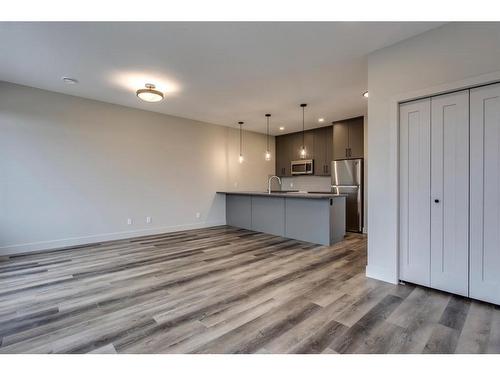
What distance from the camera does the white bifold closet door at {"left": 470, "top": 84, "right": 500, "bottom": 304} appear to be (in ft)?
7.18

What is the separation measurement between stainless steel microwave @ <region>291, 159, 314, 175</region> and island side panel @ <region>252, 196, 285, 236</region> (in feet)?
6.64

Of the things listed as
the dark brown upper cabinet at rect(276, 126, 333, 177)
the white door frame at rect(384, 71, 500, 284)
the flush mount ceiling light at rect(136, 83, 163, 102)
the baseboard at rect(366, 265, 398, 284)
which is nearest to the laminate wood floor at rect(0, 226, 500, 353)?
the baseboard at rect(366, 265, 398, 284)

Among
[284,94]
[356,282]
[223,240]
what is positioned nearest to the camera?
[356,282]

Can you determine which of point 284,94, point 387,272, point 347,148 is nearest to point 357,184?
point 347,148

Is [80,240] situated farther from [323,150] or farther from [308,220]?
[323,150]

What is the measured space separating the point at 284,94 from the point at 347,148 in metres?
2.45

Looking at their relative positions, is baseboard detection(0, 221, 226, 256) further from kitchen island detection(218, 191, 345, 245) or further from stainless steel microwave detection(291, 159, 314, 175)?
stainless steel microwave detection(291, 159, 314, 175)

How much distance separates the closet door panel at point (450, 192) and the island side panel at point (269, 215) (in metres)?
2.94

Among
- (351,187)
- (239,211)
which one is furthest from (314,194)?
(239,211)

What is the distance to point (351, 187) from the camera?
5.75m

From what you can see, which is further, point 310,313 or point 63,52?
point 63,52

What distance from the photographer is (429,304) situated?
7.47 ft
